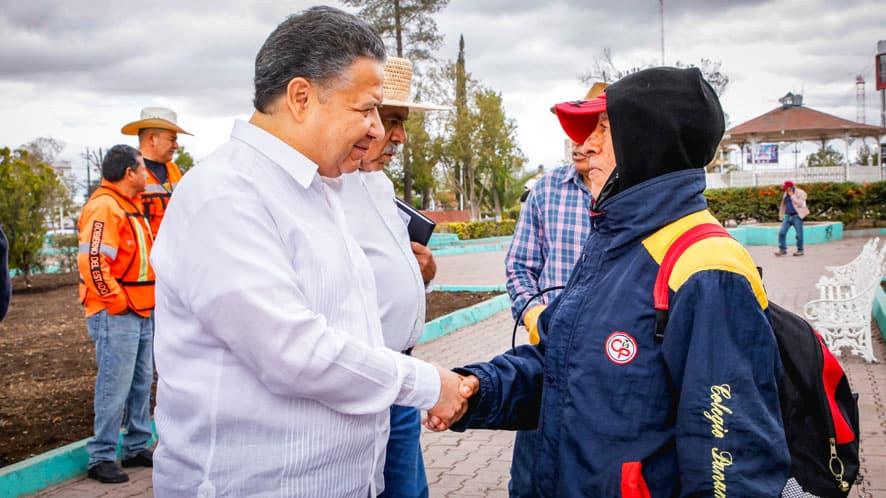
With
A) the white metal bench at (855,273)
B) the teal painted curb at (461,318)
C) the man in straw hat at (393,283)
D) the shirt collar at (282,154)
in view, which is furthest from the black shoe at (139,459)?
the white metal bench at (855,273)

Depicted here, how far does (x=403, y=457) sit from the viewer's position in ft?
9.04

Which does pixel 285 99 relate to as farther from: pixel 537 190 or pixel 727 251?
pixel 537 190

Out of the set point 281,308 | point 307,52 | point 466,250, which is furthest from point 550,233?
point 466,250

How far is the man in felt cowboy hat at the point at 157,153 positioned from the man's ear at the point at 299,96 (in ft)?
12.3

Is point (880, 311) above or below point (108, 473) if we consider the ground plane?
above

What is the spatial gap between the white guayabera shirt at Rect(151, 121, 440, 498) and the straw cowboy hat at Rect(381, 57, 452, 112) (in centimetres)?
122

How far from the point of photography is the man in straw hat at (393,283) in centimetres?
276

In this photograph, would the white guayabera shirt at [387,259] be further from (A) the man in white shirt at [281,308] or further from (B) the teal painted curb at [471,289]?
(B) the teal painted curb at [471,289]

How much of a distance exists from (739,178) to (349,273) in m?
36.5

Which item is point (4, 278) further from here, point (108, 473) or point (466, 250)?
point (466, 250)

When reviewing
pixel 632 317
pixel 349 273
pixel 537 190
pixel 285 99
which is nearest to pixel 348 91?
pixel 285 99

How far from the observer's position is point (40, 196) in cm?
1508

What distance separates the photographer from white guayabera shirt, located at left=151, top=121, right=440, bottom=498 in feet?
5.84

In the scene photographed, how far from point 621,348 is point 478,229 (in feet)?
103
